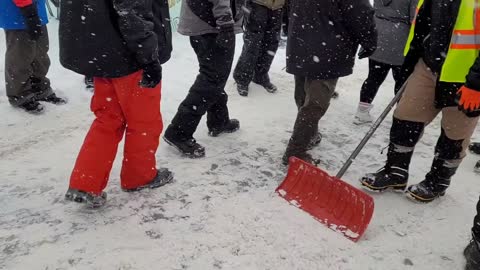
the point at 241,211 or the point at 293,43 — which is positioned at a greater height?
the point at 293,43

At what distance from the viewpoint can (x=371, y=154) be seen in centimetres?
405

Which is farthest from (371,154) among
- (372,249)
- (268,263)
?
(268,263)

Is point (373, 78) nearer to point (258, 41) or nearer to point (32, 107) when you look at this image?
point (258, 41)

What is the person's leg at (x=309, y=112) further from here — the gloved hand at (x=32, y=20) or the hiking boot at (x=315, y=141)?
the gloved hand at (x=32, y=20)

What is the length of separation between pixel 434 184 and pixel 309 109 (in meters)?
1.11

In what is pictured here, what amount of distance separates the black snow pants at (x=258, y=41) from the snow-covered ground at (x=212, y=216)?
1117 mm

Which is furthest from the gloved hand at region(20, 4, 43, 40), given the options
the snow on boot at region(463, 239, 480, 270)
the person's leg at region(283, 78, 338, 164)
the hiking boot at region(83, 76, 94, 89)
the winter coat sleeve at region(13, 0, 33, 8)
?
the snow on boot at region(463, 239, 480, 270)

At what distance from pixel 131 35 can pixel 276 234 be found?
153cm

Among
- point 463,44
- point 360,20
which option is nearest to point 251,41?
point 360,20

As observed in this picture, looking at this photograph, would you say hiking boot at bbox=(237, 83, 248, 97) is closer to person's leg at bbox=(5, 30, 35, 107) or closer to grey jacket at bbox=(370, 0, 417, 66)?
grey jacket at bbox=(370, 0, 417, 66)

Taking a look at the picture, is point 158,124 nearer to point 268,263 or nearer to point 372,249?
point 268,263

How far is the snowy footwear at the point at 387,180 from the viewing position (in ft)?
10.9

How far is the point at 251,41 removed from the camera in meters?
5.16

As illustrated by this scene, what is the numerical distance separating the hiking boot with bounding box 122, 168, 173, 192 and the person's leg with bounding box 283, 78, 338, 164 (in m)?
1.05
